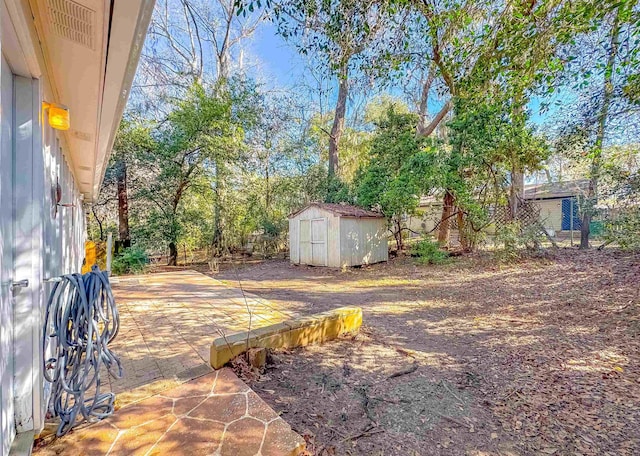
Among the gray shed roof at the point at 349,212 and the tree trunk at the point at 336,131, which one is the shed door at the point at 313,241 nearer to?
the gray shed roof at the point at 349,212

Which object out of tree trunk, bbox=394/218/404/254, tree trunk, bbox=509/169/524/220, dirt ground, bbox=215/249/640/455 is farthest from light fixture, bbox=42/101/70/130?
tree trunk, bbox=394/218/404/254

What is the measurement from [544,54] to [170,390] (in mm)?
5681

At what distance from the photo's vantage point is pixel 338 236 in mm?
9820

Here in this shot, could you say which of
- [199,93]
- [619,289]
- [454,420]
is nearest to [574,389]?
[454,420]

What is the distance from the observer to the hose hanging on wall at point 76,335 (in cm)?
175

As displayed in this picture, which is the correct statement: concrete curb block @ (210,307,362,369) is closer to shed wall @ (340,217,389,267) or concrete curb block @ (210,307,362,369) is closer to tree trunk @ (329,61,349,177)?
shed wall @ (340,217,389,267)

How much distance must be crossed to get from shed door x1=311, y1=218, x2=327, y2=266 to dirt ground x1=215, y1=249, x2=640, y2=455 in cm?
443

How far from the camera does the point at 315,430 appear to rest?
2.08m

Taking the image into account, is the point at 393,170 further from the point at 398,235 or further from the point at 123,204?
the point at 123,204

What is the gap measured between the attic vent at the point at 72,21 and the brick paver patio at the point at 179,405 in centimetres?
221

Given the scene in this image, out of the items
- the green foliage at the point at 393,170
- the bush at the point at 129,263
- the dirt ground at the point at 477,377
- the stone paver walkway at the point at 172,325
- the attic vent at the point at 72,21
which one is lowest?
the dirt ground at the point at 477,377

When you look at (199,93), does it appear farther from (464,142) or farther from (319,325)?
(319,325)

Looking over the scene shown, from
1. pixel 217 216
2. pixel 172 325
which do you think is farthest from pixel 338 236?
pixel 172 325

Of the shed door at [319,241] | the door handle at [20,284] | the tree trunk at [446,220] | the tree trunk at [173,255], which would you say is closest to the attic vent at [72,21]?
the door handle at [20,284]
